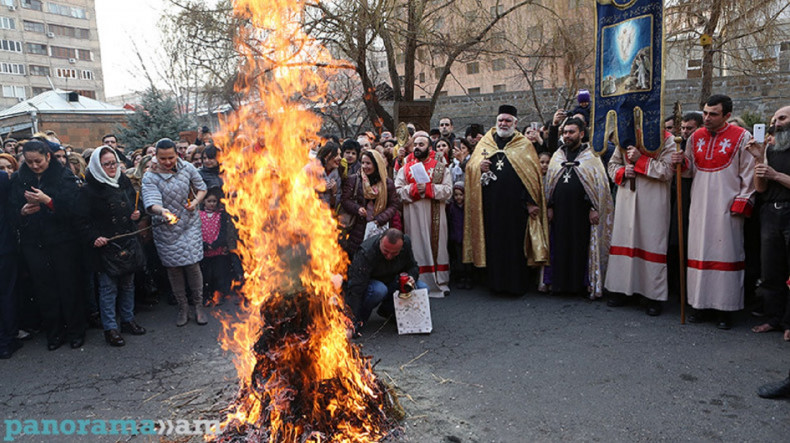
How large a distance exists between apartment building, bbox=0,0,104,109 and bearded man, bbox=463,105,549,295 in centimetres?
5804

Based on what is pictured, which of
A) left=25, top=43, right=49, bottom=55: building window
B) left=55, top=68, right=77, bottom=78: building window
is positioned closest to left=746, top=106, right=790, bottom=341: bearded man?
left=25, top=43, right=49, bottom=55: building window

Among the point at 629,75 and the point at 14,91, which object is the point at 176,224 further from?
the point at 14,91

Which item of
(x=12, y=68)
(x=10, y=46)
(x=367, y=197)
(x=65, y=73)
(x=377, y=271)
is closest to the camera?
(x=377, y=271)

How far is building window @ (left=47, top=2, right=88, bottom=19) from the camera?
5975 cm

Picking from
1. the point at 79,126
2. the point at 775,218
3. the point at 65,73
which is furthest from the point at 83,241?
the point at 65,73

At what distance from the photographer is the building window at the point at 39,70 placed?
5838cm

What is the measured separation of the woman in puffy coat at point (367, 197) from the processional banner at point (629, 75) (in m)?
2.80

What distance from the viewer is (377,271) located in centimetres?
614

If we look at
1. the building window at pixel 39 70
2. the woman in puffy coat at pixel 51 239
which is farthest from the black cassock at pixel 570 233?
the building window at pixel 39 70

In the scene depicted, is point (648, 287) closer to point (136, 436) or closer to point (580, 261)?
point (580, 261)

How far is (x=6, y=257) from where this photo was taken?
575 cm

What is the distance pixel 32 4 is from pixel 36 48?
483 centimetres

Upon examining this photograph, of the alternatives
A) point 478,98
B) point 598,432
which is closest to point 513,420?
point 598,432

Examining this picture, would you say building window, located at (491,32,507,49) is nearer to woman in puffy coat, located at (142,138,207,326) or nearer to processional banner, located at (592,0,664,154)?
processional banner, located at (592,0,664,154)
